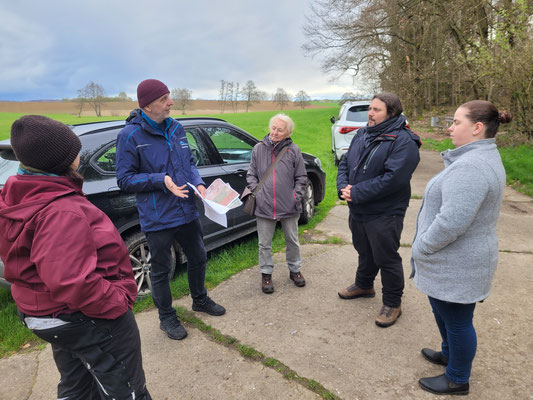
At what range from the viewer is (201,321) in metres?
3.20

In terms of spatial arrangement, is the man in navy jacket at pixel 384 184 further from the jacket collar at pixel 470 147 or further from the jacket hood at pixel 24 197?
the jacket hood at pixel 24 197

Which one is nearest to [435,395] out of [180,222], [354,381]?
[354,381]

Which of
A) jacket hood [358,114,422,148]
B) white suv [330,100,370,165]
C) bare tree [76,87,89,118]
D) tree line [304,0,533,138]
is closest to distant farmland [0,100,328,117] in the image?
bare tree [76,87,89,118]

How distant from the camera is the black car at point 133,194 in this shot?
126 inches

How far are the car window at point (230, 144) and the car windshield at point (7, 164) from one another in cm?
196

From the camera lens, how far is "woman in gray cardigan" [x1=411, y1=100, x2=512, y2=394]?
6.31ft

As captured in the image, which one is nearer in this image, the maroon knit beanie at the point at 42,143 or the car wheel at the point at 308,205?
the maroon knit beanie at the point at 42,143

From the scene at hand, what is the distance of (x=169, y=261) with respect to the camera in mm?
2955

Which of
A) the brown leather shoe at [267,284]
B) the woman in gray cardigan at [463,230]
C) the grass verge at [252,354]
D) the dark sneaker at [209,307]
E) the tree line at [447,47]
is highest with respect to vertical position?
the tree line at [447,47]

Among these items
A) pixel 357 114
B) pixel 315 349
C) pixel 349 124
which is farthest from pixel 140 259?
pixel 357 114

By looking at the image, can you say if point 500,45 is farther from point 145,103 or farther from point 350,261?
point 145,103

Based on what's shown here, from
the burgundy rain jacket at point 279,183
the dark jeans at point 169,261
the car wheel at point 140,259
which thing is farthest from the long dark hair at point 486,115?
the car wheel at point 140,259

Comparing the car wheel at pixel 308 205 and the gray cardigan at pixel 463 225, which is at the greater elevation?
the gray cardigan at pixel 463 225

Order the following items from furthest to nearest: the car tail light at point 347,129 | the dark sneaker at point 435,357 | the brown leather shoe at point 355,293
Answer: the car tail light at point 347,129 → the brown leather shoe at point 355,293 → the dark sneaker at point 435,357
